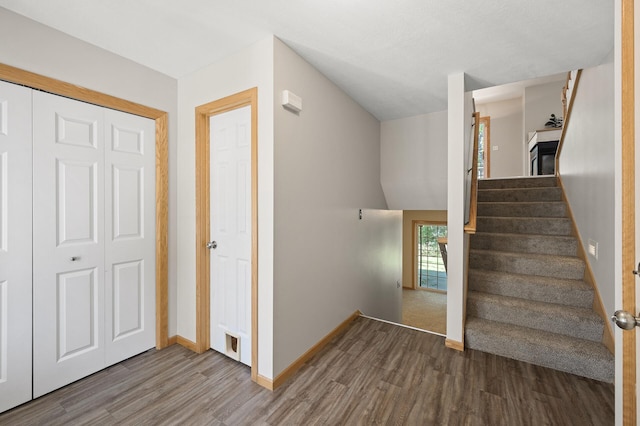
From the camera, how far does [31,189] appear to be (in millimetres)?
Result: 1737

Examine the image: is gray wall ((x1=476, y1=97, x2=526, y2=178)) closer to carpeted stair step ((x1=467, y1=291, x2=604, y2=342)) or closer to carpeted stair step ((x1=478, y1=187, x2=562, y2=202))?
carpeted stair step ((x1=478, y1=187, x2=562, y2=202))

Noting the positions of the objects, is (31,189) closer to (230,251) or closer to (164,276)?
(164,276)

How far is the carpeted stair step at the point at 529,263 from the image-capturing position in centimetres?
263

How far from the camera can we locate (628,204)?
0.88 meters

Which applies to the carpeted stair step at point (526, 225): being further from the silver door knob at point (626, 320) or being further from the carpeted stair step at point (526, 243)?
the silver door knob at point (626, 320)

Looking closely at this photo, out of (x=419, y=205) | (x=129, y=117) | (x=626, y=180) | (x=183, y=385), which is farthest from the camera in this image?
(x=419, y=205)

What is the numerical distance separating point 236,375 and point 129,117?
2.21 metres

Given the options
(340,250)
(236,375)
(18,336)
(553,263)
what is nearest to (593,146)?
(553,263)

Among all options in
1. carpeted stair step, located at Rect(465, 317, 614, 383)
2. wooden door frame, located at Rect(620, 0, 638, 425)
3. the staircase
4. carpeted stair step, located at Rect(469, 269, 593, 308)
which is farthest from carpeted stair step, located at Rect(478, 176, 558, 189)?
wooden door frame, located at Rect(620, 0, 638, 425)

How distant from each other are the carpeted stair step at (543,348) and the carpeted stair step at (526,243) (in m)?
0.99

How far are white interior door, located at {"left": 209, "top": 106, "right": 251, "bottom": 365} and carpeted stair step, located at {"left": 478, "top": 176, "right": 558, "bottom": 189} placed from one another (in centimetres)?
380

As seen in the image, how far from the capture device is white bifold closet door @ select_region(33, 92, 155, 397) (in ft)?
5.87

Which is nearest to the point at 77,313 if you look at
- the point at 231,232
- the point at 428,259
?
the point at 231,232

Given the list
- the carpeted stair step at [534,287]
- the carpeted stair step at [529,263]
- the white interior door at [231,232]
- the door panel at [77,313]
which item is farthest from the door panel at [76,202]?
the carpeted stair step at [529,263]
